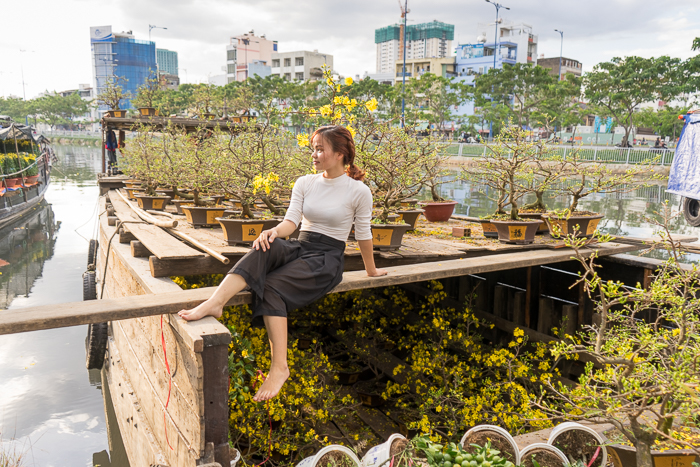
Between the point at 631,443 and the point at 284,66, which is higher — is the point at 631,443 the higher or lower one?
the lower one

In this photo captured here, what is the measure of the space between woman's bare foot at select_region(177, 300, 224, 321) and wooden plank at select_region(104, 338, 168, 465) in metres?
1.19

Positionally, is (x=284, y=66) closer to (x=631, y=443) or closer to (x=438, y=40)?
(x=438, y=40)

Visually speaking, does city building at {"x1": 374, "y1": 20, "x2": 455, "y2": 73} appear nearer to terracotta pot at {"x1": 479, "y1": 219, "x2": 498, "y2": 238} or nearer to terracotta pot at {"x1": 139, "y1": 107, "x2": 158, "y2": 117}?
terracotta pot at {"x1": 139, "y1": 107, "x2": 158, "y2": 117}

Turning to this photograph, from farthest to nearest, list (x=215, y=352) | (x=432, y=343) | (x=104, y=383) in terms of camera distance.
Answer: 1. (x=104, y=383)
2. (x=432, y=343)
3. (x=215, y=352)

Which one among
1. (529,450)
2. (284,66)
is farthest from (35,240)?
(284,66)

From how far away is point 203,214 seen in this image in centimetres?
542

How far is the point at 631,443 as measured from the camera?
2.61 m

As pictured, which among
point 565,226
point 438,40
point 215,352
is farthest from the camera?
point 438,40

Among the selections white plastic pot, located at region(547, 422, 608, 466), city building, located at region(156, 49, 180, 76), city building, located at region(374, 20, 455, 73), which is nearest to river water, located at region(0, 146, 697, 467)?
white plastic pot, located at region(547, 422, 608, 466)

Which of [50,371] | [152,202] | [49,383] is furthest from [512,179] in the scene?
[50,371]

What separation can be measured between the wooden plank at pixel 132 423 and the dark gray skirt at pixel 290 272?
4.44ft

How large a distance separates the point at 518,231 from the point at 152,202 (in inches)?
196

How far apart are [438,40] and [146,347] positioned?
127 m

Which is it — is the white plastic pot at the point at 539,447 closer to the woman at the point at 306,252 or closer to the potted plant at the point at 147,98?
the woman at the point at 306,252
